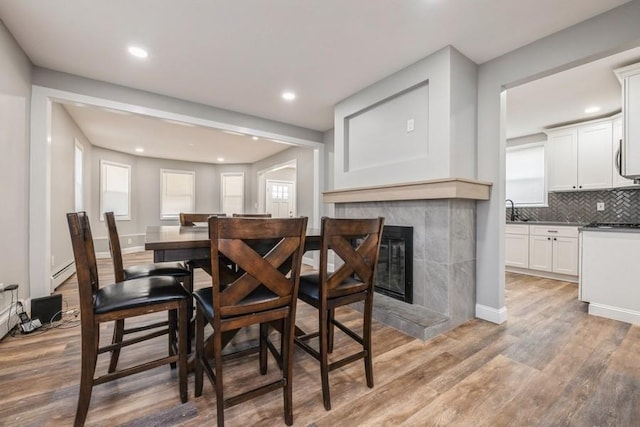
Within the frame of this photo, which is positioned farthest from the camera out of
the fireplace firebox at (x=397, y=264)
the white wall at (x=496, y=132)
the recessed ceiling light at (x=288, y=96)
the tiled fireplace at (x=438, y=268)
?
the recessed ceiling light at (x=288, y=96)

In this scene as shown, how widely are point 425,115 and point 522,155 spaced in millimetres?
3496

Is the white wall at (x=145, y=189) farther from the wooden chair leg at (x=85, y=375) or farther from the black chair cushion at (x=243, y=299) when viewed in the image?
the black chair cushion at (x=243, y=299)

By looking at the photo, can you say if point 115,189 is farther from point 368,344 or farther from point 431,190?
point 368,344

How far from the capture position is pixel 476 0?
194 centimetres

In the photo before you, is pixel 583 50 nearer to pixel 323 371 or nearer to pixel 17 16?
pixel 323 371

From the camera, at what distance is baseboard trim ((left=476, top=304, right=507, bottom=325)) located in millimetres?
2578

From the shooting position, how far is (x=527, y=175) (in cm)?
492

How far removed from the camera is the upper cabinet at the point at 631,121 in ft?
8.46

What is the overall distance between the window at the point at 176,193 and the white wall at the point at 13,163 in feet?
17.0

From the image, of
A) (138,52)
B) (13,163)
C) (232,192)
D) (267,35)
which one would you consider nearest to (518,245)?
(267,35)

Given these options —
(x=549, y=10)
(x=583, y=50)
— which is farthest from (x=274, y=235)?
(x=583, y=50)

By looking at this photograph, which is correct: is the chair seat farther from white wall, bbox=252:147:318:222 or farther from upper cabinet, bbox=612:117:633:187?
upper cabinet, bbox=612:117:633:187

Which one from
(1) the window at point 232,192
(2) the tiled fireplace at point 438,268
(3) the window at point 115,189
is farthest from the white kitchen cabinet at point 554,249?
(3) the window at point 115,189

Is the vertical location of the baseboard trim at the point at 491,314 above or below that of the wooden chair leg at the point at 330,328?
below
